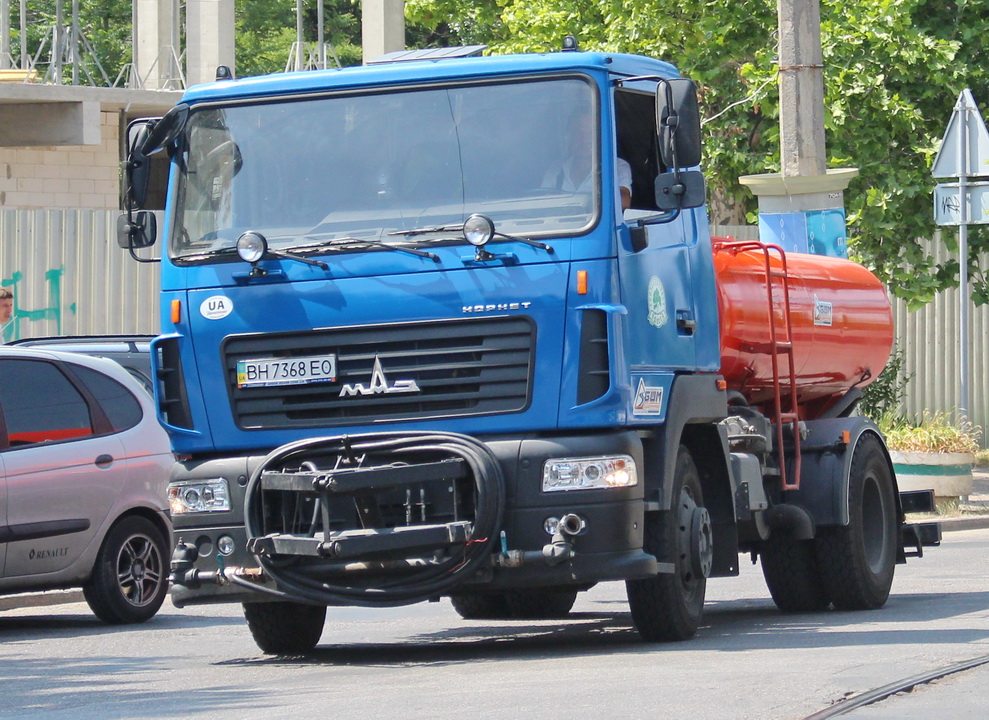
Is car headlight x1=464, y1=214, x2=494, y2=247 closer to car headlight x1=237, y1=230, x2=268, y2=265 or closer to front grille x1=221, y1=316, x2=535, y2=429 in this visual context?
front grille x1=221, y1=316, x2=535, y2=429

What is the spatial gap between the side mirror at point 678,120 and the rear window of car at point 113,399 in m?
4.48

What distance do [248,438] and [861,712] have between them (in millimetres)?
3306

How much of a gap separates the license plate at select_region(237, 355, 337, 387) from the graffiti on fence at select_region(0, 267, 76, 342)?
29.9ft

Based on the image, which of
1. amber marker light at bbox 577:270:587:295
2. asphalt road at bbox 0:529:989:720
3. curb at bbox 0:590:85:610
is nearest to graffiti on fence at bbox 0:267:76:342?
curb at bbox 0:590:85:610

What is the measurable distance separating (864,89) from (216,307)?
13128 mm

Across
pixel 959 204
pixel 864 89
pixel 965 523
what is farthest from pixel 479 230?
pixel 864 89

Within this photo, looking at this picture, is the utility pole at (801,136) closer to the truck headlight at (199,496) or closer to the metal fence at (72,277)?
the metal fence at (72,277)

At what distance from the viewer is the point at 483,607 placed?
458 inches

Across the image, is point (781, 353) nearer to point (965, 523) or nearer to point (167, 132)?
point (167, 132)

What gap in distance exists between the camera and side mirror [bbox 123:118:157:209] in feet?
30.0

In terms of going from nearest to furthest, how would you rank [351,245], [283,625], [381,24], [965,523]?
[351,245], [283,625], [965,523], [381,24]


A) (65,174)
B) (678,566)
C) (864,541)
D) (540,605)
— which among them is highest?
(65,174)

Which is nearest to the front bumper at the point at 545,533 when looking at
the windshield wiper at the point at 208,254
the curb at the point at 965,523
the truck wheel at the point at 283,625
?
the truck wheel at the point at 283,625

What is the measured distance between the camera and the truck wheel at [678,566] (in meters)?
8.94
